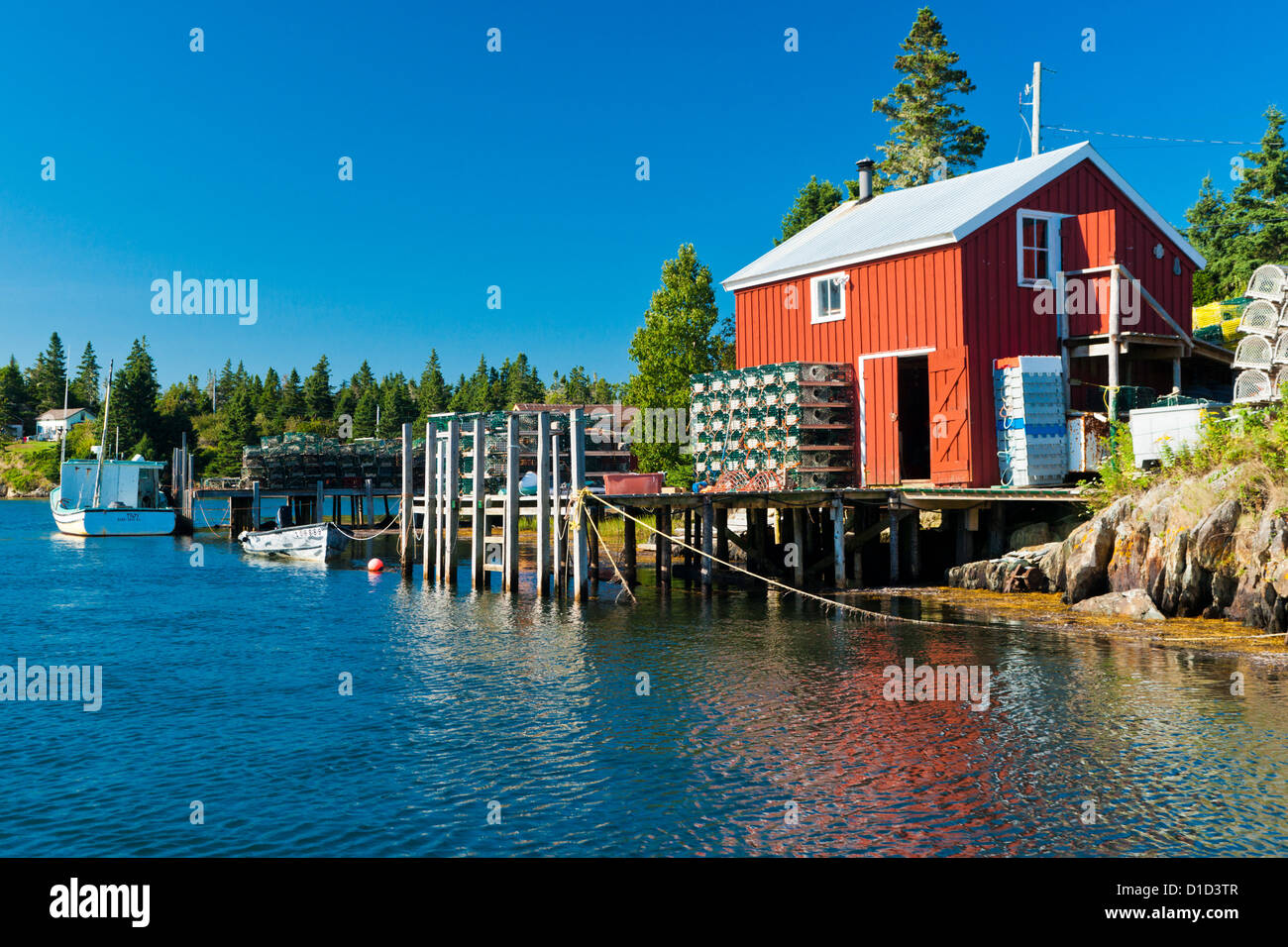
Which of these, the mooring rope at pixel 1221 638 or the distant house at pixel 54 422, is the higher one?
the distant house at pixel 54 422

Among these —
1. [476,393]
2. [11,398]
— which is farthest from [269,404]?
[11,398]

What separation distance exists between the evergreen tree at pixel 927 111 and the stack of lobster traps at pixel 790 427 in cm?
3299

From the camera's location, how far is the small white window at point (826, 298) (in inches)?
1243

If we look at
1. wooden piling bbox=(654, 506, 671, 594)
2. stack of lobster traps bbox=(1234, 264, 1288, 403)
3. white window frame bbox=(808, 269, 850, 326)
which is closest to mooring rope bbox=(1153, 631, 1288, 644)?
stack of lobster traps bbox=(1234, 264, 1288, 403)

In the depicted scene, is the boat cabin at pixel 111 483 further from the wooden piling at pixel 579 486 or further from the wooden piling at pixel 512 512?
the wooden piling at pixel 579 486

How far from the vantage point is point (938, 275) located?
28.7m

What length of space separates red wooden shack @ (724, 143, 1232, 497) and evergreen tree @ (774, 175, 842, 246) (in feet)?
82.5

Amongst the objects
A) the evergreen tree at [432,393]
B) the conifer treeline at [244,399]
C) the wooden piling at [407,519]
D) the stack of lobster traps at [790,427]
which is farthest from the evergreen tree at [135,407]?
the stack of lobster traps at [790,427]

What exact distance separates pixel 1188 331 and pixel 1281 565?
15158 mm

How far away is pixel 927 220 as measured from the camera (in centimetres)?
3044

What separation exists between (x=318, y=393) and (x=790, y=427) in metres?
120

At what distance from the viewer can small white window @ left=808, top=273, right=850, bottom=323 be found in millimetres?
31562

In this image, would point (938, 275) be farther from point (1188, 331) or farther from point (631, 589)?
point (631, 589)
